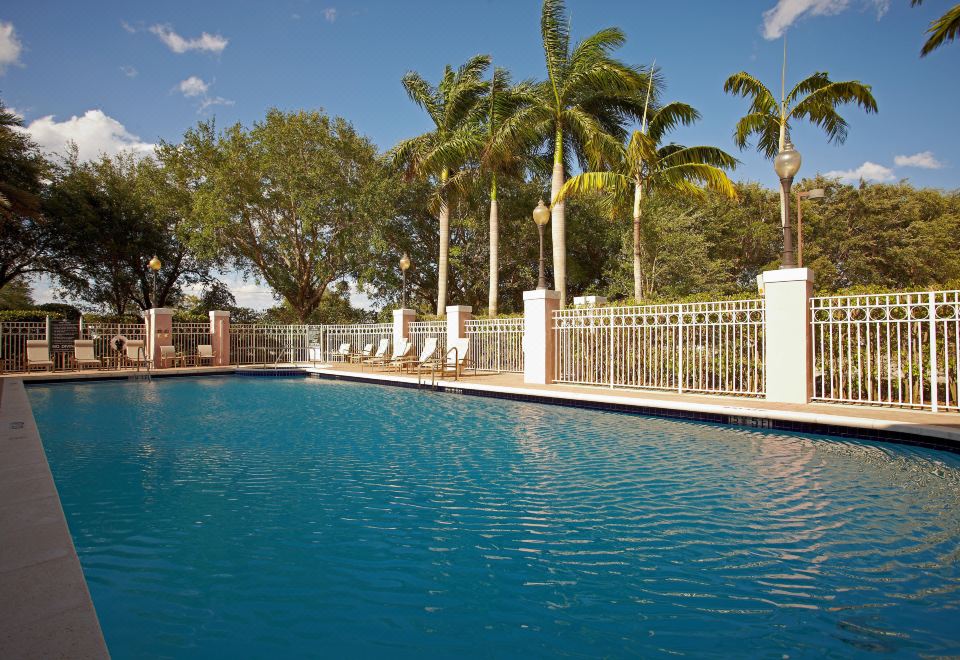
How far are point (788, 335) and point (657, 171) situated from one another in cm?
822

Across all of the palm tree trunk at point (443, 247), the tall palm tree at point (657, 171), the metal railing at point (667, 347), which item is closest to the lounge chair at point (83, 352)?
the palm tree trunk at point (443, 247)

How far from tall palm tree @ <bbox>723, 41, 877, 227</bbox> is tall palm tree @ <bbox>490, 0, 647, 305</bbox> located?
3.29 m

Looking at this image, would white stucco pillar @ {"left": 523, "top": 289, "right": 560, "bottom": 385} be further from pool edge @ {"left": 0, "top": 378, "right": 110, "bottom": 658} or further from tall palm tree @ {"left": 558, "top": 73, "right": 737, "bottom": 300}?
pool edge @ {"left": 0, "top": 378, "right": 110, "bottom": 658}

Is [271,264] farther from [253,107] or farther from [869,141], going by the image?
[869,141]

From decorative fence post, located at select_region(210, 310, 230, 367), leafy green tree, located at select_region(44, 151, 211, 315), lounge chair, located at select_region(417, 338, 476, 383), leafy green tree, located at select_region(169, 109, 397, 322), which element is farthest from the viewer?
leafy green tree, located at select_region(44, 151, 211, 315)

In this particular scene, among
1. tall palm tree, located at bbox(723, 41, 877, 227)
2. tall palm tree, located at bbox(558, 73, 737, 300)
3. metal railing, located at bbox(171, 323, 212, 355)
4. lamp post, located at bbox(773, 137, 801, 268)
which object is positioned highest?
tall palm tree, located at bbox(723, 41, 877, 227)

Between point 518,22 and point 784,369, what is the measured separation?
1428 centimetres

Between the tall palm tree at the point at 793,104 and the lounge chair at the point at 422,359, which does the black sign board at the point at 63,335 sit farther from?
the tall palm tree at the point at 793,104

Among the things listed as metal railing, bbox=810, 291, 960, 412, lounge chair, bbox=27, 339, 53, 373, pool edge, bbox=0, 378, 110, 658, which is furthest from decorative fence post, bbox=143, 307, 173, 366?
metal railing, bbox=810, 291, 960, 412

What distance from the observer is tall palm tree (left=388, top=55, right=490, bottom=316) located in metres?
19.6

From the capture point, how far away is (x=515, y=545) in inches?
138

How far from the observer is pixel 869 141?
59.5 feet

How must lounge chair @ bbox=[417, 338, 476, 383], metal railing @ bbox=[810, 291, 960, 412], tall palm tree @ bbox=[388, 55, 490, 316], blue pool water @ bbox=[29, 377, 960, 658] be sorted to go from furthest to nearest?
tall palm tree @ bbox=[388, 55, 490, 316], lounge chair @ bbox=[417, 338, 476, 383], metal railing @ bbox=[810, 291, 960, 412], blue pool water @ bbox=[29, 377, 960, 658]

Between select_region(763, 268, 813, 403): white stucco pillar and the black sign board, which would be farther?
the black sign board
